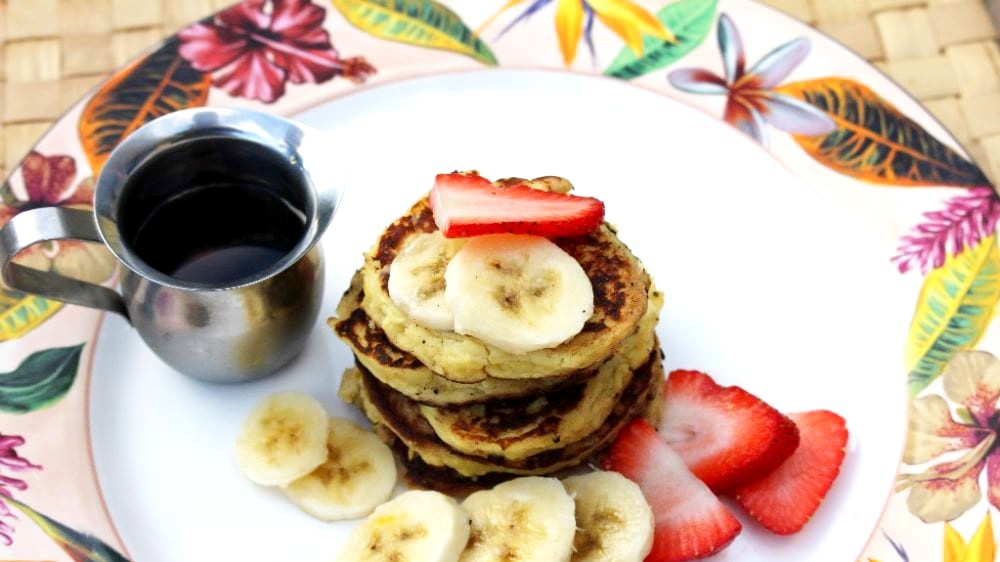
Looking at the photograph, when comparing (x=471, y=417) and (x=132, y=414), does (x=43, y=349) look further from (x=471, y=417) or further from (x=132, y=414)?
(x=471, y=417)

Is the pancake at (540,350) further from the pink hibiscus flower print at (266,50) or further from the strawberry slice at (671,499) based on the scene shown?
the pink hibiscus flower print at (266,50)

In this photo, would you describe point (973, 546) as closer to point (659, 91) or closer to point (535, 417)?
point (535, 417)

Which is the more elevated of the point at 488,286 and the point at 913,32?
the point at 913,32

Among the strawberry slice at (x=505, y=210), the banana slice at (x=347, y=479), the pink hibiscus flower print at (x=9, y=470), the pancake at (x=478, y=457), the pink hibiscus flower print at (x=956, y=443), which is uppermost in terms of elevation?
the strawberry slice at (x=505, y=210)

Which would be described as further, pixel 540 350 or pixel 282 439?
pixel 282 439

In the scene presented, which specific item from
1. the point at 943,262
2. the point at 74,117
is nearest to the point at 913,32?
the point at 943,262

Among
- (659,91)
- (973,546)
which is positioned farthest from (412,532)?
(659,91)

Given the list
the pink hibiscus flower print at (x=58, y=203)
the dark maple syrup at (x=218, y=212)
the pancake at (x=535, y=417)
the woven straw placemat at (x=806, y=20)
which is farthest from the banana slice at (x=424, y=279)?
the woven straw placemat at (x=806, y=20)
